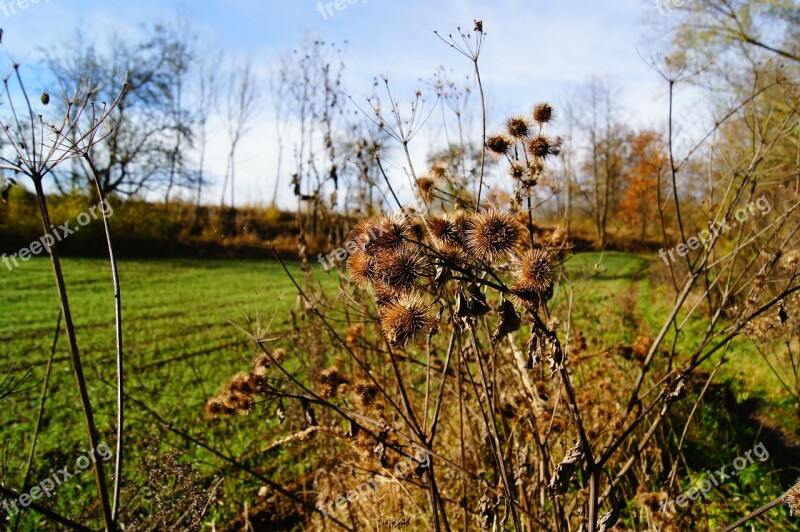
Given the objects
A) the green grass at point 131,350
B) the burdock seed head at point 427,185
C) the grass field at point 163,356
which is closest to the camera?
the burdock seed head at point 427,185

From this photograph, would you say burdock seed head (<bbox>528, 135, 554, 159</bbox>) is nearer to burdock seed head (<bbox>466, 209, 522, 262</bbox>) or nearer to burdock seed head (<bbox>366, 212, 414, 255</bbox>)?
burdock seed head (<bbox>466, 209, 522, 262</bbox>)

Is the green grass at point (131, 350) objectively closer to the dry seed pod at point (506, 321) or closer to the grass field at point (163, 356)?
the grass field at point (163, 356)

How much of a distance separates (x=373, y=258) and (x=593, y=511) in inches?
36.4

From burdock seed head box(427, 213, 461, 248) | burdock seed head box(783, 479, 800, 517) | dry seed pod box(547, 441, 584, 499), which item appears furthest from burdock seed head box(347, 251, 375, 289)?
burdock seed head box(783, 479, 800, 517)

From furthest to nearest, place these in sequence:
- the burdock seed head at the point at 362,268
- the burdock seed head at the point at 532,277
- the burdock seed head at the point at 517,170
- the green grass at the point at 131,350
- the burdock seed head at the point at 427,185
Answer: the green grass at the point at 131,350 < the burdock seed head at the point at 427,185 < the burdock seed head at the point at 517,170 < the burdock seed head at the point at 362,268 < the burdock seed head at the point at 532,277

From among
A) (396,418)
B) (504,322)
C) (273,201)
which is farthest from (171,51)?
(504,322)

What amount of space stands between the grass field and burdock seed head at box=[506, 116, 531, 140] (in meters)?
0.67

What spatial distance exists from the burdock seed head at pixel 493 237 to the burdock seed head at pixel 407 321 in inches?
9.0

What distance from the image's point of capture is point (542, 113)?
217 centimetres

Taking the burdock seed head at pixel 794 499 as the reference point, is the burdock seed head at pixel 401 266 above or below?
above

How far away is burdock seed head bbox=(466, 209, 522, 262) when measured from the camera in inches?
58.1

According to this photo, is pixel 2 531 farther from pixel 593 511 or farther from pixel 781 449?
pixel 781 449

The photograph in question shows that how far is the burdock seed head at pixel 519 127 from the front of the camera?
2.15m

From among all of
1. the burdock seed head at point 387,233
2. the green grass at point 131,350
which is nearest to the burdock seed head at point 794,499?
the burdock seed head at point 387,233
